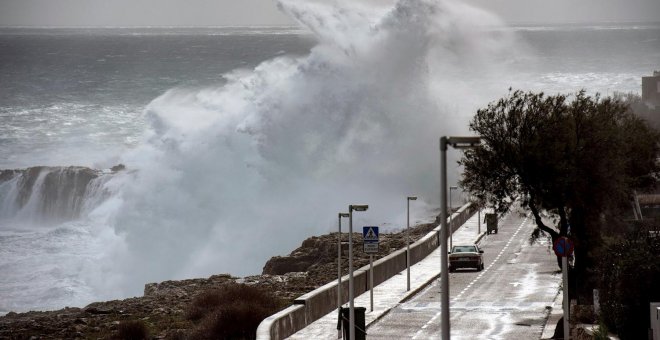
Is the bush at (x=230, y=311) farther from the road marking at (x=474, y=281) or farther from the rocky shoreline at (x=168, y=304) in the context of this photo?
the road marking at (x=474, y=281)

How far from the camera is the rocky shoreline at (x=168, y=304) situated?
4759 cm

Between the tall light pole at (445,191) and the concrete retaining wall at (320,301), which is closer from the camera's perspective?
the tall light pole at (445,191)

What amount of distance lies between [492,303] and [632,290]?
17975mm

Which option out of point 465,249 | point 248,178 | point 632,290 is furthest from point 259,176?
point 632,290

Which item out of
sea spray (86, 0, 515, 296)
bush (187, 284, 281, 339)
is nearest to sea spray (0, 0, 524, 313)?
sea spray (86, 0, 515, 296)

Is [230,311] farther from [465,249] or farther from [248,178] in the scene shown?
[248,178]

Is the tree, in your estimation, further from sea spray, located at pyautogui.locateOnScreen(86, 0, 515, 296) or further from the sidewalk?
sea spray, located at pyautogui.locateOnScreen(86, 0, 515, 296)

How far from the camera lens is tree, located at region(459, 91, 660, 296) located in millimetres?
47719

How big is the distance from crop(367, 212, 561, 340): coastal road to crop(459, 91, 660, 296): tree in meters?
3.18

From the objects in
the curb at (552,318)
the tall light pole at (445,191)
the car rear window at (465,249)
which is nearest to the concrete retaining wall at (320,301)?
the car rear window at (465,249)

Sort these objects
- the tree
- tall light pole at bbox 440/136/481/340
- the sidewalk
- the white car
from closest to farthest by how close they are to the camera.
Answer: tall light pole at bbox 440/136/481/340
the sidewalk
the tree
the white car

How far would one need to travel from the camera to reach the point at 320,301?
45938mm

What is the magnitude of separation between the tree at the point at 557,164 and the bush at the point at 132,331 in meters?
11.7

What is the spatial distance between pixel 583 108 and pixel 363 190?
6518 centimetres
